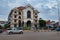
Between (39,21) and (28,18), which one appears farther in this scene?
(39,21)

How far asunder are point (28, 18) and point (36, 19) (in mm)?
5470

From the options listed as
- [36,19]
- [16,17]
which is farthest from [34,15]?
[16,17]

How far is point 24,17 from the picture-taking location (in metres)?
94.9

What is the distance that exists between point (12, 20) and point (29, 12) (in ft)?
29.2

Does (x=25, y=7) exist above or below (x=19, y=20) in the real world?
above

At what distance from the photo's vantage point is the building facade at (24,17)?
94062 mm

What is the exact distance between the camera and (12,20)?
97812mm

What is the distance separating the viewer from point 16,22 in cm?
9712

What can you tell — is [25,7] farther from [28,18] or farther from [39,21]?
[39,21]

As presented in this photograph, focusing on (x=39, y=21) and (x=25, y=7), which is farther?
(x=39, y=21)

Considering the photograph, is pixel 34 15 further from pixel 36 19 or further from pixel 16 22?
pixel 16 22

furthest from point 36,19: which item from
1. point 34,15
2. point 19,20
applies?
point 19,20

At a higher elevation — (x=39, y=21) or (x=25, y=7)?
(x=25, y=7)

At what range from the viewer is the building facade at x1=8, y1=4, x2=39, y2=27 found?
94.1 metres
